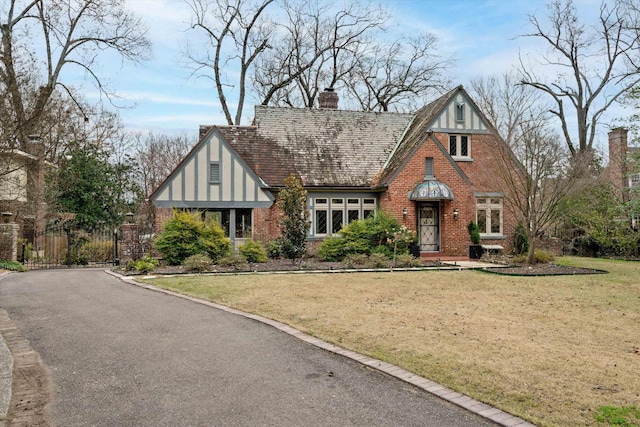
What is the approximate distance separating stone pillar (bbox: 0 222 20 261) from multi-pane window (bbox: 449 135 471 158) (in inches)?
721

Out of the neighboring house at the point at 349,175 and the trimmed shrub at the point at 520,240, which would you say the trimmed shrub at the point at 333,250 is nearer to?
the neighboring house at the point at 349,175

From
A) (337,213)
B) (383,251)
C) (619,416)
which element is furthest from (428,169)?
(619,416)

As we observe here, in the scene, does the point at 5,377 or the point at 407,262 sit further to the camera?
the point at 407,262

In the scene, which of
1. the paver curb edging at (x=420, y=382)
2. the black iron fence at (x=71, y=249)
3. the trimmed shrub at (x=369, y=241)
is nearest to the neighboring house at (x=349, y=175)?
the trimmed shrub at (x=369, y=241)

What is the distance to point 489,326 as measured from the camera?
25.3 ft

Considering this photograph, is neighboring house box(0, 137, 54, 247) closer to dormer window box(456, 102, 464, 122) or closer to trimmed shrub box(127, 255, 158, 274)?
trimmed shrub box(127, 255, 158, 274)

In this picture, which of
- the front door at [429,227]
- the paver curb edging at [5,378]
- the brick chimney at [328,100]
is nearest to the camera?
the paver curb edging at [5,378]

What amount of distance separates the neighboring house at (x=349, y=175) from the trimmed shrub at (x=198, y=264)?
5.15 m

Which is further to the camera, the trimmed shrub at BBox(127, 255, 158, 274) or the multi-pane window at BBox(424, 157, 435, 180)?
the multi-pane window at BBox(424, 157, 435, 180)

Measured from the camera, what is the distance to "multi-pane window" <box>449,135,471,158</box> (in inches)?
922

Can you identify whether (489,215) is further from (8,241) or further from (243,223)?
(8,241)

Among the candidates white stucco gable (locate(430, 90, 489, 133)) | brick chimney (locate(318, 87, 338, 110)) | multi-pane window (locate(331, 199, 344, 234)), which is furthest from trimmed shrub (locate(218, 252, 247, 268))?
brick chimney (locate(318, 87, 338, 110))

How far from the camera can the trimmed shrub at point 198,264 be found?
51.2 feet

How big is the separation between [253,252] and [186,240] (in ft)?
7.94
